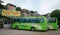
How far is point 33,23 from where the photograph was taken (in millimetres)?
27641

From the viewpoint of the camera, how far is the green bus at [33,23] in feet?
87.7

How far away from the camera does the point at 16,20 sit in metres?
31.8

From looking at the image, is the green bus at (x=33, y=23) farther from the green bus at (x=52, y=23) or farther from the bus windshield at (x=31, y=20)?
the green bus at (x=52, y=23)

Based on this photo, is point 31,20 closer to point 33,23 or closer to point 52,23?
point 33,23

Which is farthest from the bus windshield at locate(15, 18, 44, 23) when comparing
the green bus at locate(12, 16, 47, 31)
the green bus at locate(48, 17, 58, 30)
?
the green bus at locate(48, 17, 58, 30)

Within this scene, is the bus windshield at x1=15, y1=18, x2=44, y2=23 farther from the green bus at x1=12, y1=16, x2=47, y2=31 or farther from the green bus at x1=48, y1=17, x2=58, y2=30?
the green bus at x1=48, y1=17, x2=58, y2=30

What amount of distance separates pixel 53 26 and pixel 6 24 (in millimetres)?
11875

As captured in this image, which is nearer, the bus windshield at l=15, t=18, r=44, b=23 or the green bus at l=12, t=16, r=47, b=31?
the green bus at l=12, t=16, r=47, b=31

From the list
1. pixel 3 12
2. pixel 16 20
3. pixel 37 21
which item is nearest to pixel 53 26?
pixel 37 21

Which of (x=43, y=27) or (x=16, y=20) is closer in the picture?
(x=43, y=27)

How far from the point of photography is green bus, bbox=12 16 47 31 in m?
26.7

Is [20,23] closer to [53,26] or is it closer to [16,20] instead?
[16,20]

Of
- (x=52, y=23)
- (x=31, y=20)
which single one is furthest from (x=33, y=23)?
(x=52, y=23)

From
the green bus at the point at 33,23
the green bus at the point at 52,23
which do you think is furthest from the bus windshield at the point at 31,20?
the green bus at the point at 52,23
